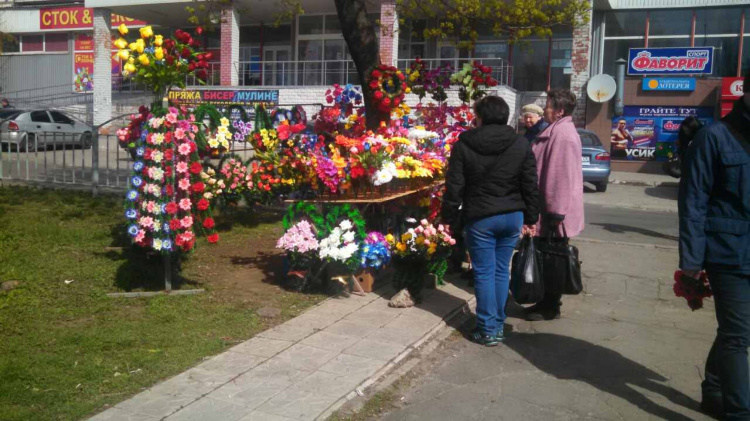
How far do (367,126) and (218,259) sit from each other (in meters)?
2.39

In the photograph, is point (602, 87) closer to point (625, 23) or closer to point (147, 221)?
point (625, 23)

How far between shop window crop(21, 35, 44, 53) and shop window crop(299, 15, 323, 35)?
1636 centimetres

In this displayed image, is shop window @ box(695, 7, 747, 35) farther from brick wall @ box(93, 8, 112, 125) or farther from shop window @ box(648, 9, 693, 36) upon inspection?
brick wall @ box(93, 8, 112, 125)

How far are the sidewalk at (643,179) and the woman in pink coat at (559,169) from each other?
16992 mm

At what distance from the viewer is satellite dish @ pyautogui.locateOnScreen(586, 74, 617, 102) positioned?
81.2 feet

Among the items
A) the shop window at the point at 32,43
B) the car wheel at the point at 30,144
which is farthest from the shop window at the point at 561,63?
the shop window at the point at 32,43

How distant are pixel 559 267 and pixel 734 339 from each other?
6.87 feet

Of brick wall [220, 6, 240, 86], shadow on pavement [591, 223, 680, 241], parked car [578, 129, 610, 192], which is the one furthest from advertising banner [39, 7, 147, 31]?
shadow on pavement [591, 223, 680, 241]

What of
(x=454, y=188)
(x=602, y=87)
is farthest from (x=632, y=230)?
(x=602, y=87)

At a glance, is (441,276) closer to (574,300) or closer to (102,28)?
(574,300)

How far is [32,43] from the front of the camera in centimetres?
3741

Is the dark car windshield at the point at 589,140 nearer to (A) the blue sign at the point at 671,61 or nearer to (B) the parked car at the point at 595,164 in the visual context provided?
(B) the parked car at the point at 595,164

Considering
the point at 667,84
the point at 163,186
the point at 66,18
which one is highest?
the point at 66,18

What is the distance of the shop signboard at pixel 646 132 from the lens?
2527cm
